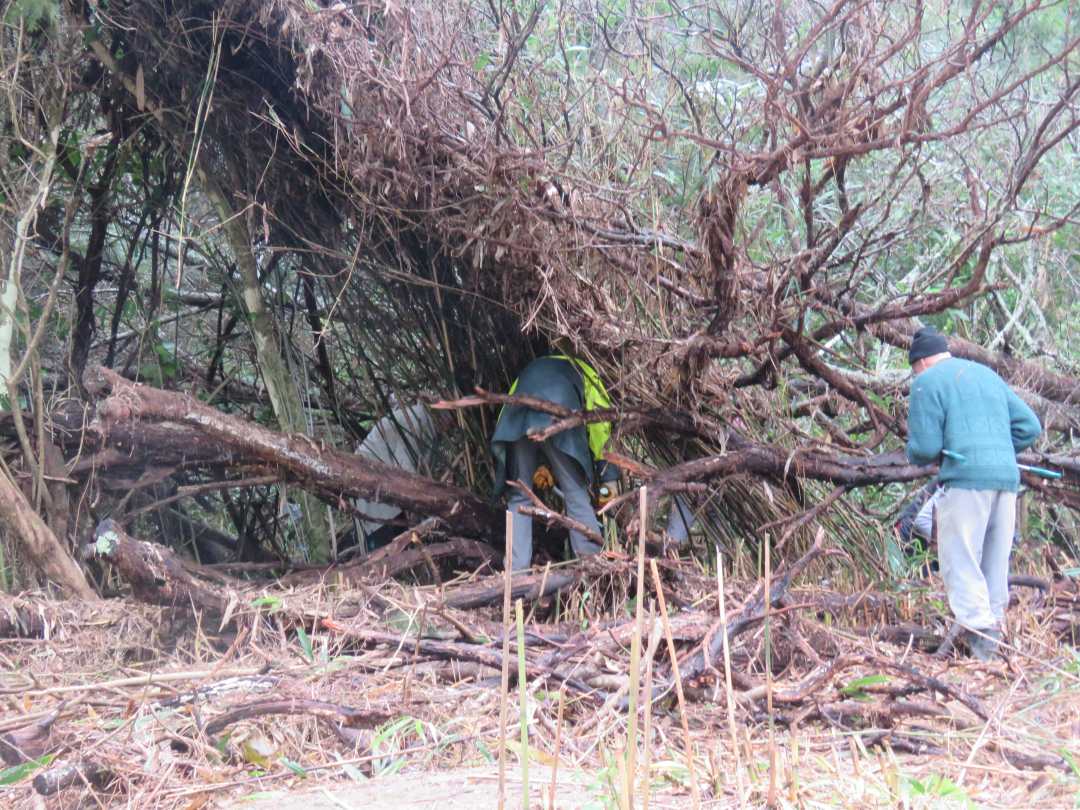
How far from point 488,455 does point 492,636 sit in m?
2.03

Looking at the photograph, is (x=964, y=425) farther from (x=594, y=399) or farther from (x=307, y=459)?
(x=307, y=459)

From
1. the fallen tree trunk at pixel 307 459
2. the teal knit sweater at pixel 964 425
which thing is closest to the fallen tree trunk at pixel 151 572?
the fallen tree trunk at pixel 307 459

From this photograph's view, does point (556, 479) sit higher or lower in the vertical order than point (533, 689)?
higher

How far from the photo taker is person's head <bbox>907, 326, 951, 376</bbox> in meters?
4.77

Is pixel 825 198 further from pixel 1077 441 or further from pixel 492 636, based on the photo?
pixel 492 636

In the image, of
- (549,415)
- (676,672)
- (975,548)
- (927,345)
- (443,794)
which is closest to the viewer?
(676,672)

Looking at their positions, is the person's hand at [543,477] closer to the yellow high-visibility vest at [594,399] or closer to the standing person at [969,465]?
the yellow high-visibility vest at [594,399]

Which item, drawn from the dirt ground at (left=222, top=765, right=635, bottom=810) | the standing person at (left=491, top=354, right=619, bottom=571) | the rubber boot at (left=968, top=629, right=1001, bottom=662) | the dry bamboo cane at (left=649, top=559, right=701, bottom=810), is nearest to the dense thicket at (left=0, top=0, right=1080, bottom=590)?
the standing person at (left=491, top=354, right=619, bottom=571)

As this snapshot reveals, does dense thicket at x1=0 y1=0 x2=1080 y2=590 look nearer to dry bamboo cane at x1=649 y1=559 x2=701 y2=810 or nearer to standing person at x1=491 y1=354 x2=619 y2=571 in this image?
standing person at x1=491 y1=354 x2=619 y2=571

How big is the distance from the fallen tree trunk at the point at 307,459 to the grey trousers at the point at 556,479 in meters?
0.28

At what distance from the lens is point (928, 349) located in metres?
4.77

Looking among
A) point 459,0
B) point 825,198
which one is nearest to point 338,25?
point 459,0

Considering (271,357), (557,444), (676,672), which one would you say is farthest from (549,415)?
(676,672)

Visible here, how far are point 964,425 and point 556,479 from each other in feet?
6.61
